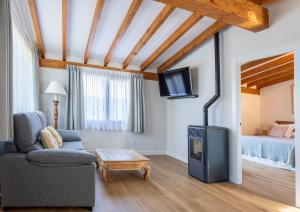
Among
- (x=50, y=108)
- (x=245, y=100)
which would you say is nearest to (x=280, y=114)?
(x=245, y=100)

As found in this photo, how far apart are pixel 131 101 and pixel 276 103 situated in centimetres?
464

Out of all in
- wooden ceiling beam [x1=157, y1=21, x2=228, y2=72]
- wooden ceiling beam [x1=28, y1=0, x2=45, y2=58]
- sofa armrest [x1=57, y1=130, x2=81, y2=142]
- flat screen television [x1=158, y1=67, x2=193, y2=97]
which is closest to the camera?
wooden ceiling beam [x1=28, y1=0, x2=45, y2=58]

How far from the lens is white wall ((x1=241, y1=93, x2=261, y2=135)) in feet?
23.3

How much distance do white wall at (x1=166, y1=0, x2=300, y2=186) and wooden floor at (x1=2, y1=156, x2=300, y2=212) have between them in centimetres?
49

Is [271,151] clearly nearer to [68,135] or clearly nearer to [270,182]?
[270,182]

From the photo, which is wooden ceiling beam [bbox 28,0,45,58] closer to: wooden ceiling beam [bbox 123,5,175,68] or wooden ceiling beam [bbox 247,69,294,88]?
wooden ceiling beam [bbox 123,5,175,68]

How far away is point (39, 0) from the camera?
129 inches

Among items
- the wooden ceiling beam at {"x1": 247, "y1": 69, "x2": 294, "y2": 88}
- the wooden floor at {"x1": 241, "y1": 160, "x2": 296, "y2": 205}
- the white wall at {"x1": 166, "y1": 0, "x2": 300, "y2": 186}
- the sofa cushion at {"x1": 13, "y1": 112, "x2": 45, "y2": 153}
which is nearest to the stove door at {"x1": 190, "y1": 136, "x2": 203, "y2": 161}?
the white wall at {"x1": 166, "y1": 0, "x2": 300, "y2": 186}

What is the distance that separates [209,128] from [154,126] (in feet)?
8.98

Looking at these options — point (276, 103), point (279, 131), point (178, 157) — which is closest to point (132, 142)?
point (178, 157)

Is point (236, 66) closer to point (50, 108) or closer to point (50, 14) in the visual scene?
point (50, 14)

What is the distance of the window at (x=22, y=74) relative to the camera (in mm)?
3320

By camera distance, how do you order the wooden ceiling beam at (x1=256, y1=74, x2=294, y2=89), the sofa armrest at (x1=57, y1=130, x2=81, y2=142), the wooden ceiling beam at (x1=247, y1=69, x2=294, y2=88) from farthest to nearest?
the wooden ceiling beam at (x1=256, y1=74, x2=294, y2=89) → the wooden ceiling beam at (x1=247, y1=69, x2=294, y2=88) → the sofa armrest at (x1=57, y1=130, x2=81, y2=142)

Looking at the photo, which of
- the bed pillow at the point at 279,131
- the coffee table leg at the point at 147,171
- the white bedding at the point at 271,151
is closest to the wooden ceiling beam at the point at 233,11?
the coffee table leg at the point at 147,171
